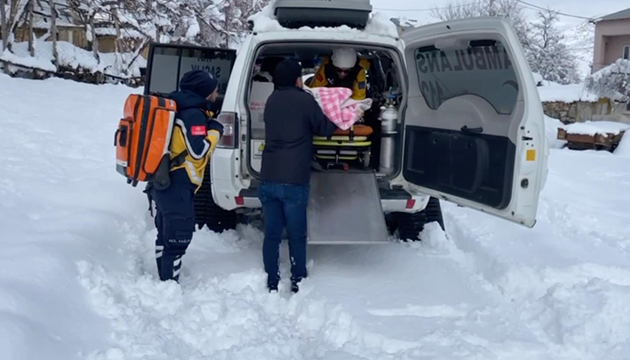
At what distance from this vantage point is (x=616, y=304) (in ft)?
13.0

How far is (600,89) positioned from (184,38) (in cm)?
1642

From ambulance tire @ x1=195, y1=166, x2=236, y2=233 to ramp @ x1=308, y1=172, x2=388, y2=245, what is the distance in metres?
0.99

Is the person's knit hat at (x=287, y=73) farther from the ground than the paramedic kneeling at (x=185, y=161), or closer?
farther from the ground

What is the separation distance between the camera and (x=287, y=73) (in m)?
4.50

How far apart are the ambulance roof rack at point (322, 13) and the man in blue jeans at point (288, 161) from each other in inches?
31.8

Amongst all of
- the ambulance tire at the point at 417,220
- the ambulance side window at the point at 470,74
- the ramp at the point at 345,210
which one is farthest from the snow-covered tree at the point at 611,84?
the ramp at the point at 345,210

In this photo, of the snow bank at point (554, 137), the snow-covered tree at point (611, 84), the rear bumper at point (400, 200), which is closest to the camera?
the rear bumper at point (400, 200)

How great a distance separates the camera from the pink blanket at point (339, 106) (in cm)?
513

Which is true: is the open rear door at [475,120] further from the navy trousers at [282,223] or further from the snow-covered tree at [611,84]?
the snow-covered tree at [611,84]

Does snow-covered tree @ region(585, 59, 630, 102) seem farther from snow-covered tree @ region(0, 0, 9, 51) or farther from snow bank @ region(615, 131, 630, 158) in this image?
snow-covered tree @ region(0, 0, 9, 51)

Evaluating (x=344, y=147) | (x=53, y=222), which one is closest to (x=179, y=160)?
(x=53, y=222)

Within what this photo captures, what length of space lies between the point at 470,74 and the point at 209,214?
2.67 metres

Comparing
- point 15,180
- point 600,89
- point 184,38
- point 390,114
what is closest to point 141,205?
point 15,180

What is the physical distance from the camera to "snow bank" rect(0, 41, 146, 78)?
1603 centimetres
